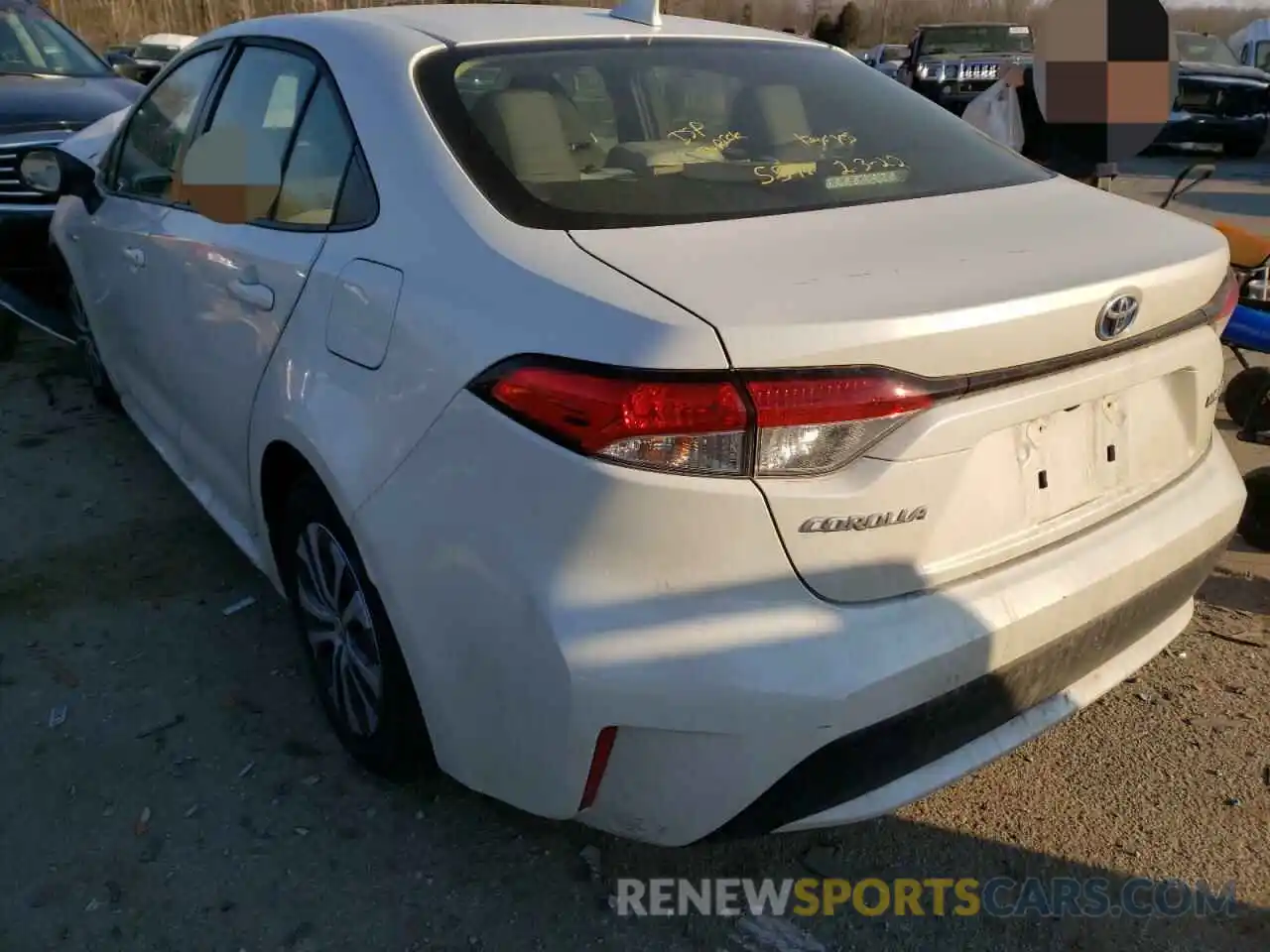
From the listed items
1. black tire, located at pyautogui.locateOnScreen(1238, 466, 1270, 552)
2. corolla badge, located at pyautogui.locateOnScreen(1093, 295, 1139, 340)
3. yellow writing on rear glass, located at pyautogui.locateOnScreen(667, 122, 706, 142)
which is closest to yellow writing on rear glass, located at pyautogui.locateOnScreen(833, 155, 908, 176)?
yellow writing on rear glass, located at pyautogui.locateOnScreen(667, 122, 706, 142)

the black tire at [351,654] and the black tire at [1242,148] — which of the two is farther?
the black tire at [1242,148]

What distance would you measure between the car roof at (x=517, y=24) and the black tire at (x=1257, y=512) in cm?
200

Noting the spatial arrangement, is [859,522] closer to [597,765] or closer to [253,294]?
[597,765]

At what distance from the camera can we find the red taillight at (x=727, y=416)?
1.65 metres

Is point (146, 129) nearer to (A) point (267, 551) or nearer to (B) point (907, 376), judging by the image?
(A) point (267, 551)

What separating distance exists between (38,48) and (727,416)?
730 centimetres

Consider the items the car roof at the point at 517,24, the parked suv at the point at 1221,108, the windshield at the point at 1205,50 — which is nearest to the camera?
the car roof at the point at 517,24

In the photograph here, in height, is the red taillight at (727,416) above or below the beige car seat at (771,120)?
below

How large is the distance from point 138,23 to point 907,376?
33731 millimetres

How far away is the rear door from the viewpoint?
8.13ft

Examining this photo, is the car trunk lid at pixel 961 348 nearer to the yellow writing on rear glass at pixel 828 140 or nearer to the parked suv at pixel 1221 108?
the yellow writing on rear glass at pixel 828 140

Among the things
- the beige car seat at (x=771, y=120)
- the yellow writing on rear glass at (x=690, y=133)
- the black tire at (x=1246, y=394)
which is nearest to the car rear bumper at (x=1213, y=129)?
the black tire at (x=1246, y=394)

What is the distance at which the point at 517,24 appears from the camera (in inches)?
109

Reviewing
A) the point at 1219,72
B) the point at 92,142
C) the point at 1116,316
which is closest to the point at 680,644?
the point at 1116,316
